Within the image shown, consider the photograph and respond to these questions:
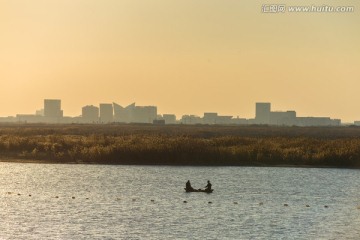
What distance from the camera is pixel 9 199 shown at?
70.6 m

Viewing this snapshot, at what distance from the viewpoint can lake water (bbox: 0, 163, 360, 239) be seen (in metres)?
53.5

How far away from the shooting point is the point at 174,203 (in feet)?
222

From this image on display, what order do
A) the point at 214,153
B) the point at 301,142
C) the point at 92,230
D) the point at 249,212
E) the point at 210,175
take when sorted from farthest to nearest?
the point at 301,142
the point at 214,153
the point at 210,175
the point at 249,212
the point at 92,230

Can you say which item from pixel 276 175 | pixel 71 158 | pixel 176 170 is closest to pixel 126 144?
pixel 71 158

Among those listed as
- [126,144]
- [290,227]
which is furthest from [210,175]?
[290,227]

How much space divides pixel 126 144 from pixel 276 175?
23992mm

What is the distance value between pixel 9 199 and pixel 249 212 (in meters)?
19.3

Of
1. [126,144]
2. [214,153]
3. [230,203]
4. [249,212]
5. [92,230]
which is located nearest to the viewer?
[92,230]

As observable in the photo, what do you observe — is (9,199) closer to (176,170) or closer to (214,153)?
(176,170)

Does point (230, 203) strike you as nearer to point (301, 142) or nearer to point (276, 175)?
point (276, 175)

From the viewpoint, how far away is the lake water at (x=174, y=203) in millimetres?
53469

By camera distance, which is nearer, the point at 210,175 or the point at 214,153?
the point at 210,175

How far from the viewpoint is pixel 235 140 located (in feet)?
412

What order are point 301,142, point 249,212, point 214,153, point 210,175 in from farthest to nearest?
point 301,142, point 214,153, point 210,175, point 249,212
